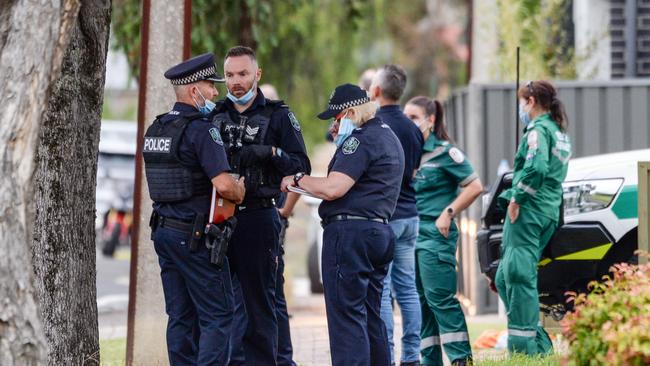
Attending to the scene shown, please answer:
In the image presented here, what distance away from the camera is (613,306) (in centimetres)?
575

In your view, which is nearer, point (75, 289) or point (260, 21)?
point (75, 289)

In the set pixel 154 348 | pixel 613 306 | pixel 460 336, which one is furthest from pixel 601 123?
pixel 613 306

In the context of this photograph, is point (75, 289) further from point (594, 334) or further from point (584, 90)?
point (584, 90)

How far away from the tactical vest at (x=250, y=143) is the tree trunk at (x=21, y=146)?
2.22 metres

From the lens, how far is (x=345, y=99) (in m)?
7.83

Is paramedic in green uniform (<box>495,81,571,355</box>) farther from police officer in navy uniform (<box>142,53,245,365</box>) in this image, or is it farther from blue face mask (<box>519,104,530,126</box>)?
police officer in navy uniform (<box>142,53,245,365</box>)

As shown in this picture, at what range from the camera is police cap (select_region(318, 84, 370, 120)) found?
7.82m

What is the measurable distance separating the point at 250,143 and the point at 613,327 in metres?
3.01

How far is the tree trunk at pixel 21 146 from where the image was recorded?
5.60 m

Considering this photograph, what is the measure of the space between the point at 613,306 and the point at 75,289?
367 cm

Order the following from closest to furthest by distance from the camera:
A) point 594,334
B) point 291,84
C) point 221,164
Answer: point 594,334 < point 221,164 < point 291,84

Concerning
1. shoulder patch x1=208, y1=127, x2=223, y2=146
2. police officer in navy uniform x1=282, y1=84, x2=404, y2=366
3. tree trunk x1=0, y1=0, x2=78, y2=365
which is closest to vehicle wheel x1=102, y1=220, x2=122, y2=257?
police officer in navy uniform x1=282, y1=84, x2=404, y2=366

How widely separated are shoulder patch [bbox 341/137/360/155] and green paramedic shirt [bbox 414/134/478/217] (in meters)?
1.61

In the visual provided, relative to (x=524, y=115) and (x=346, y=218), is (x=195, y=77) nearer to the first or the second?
(x=346, y=218)
